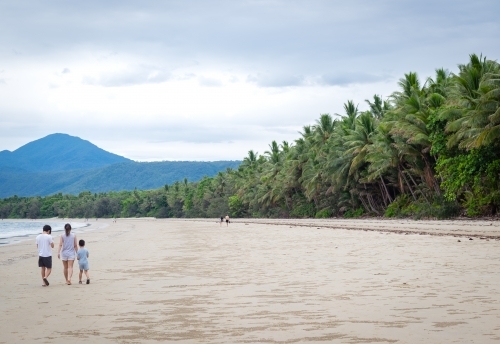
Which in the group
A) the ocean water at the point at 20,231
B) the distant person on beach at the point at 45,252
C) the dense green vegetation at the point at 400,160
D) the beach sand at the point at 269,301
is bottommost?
the ocean water at the point at 20,231

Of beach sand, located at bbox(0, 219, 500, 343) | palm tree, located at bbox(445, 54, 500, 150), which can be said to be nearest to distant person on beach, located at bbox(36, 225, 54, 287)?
beach sand, located at bbox(0, 219, 500, 343)

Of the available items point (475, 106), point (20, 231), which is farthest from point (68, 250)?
point (20, 231)

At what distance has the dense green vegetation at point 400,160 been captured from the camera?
29922mm

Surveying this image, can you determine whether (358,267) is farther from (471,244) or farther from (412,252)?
(471,244)

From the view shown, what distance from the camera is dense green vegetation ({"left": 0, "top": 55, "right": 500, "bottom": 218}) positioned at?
1178 inches

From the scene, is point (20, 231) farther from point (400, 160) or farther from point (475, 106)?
point (475, 106)

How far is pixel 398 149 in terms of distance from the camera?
38.8 metres

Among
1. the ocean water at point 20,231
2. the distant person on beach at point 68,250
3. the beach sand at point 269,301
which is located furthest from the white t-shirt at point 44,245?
the ocean water at point 20,231

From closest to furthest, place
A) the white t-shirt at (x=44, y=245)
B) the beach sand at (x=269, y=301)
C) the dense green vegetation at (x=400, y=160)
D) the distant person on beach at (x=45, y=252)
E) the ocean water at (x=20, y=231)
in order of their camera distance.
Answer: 1. the beach sand at (x=269, y=301)
2. the distant person on beach at (x=45, y=252)
3. the white t-shirt at (x=44, y=245)
4. the dense green vegetation at (x=400, y=160)
5. the ocean water at (x=20, y=231)

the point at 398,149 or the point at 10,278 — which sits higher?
the point at 398,149

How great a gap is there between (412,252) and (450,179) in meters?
17.2

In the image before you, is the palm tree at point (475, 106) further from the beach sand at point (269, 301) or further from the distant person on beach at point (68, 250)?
the distant person on beach at point (68, 250)

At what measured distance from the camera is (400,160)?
1597 inches

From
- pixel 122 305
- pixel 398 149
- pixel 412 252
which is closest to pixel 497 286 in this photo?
pixel 122 305
